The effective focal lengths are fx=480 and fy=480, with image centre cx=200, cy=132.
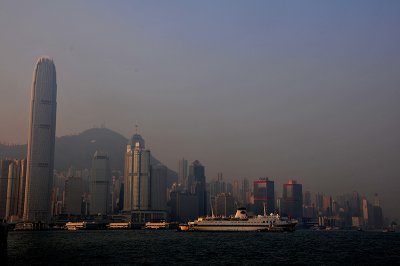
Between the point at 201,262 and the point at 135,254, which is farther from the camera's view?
the point at 135,254

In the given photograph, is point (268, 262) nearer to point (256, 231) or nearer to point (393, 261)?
point (393, 261)

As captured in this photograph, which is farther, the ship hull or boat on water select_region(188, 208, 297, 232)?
boat on water select_region(188, 208, 297, 232)

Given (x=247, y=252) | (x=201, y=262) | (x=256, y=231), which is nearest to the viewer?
(x=201, y=262)

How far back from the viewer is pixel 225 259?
7700cm

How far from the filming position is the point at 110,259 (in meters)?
76.4

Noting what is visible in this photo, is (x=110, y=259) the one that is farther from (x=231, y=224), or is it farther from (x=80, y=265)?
(x=231, y=224)

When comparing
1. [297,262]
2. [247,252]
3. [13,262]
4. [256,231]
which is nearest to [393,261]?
[297,262]

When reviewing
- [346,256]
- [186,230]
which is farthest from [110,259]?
[186,230]

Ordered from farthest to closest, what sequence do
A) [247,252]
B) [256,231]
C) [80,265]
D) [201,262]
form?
1. [256,231]
2. [247,252]
3. [201,262]
4. [80,265]

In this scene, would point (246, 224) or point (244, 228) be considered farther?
point (246, 224)

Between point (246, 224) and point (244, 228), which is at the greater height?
point (246, 224)

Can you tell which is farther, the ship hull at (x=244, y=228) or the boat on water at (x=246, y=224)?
the boat on water at (x=246, y=224)

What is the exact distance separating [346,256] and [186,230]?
11999cm

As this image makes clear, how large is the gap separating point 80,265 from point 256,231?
123 m
